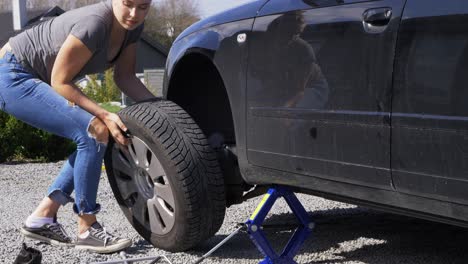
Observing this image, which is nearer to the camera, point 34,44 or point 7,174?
point 34,44

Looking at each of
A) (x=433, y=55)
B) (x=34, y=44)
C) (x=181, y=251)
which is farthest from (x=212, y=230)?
(x=433, y=55)

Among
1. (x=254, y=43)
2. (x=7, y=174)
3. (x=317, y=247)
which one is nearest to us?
(x=254, y=43)

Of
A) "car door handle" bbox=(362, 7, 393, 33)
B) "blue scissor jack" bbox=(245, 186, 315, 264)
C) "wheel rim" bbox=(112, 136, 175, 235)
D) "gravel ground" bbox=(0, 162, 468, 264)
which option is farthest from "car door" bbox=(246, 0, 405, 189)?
"gravel ground" bbox=(0, 162, 468, 264)

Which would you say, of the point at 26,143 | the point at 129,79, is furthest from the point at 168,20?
the point at 129,79

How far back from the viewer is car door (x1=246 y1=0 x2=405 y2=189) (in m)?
2.75

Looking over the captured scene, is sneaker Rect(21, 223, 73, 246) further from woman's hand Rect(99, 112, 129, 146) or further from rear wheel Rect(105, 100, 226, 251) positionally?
woman's hand Rect(99, 112, 129, 146)

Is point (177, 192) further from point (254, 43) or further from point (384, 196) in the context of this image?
point (384, 196)

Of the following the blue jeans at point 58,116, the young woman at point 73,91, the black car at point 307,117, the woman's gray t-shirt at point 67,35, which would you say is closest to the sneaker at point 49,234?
the young woman at point 73,91

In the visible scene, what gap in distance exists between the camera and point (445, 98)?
8.14ft

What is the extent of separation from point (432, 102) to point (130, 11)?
69.5 inches

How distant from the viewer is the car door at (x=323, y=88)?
2.75m

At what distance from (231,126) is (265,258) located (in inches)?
38.6

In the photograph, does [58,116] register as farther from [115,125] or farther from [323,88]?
[323,88]

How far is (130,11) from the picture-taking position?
3703 millimetres
